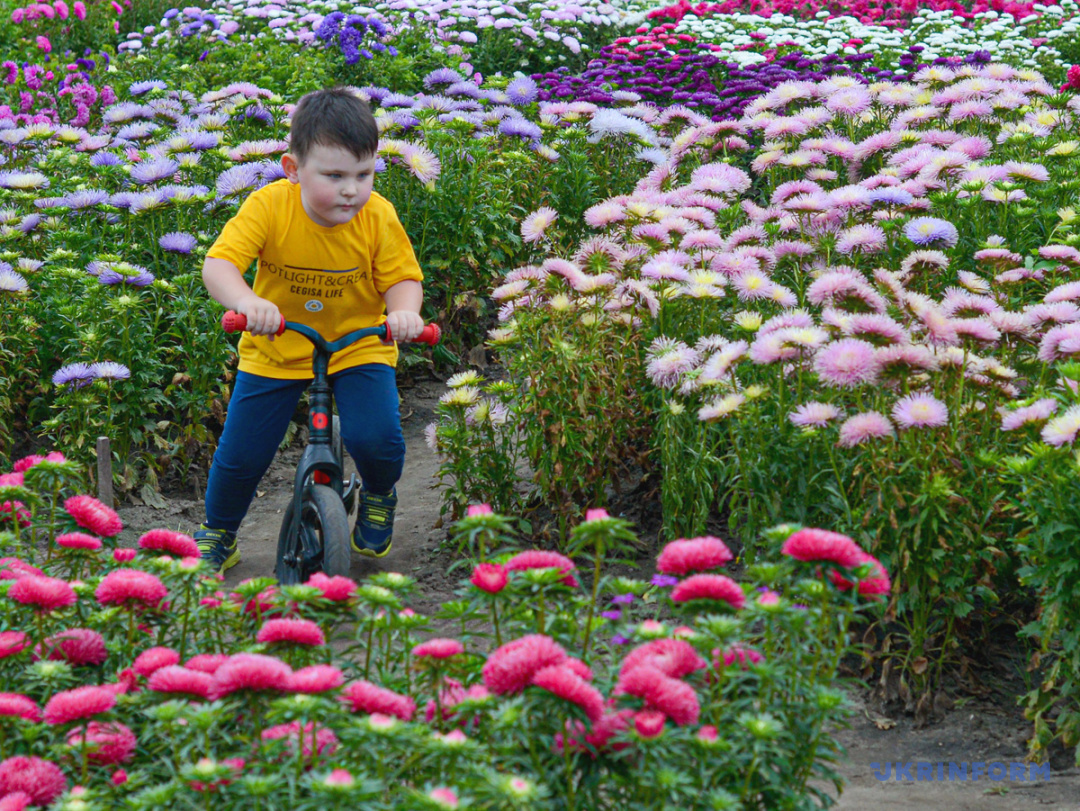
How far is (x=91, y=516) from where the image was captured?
254 cm

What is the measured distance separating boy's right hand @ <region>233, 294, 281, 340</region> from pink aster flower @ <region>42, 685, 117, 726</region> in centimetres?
147

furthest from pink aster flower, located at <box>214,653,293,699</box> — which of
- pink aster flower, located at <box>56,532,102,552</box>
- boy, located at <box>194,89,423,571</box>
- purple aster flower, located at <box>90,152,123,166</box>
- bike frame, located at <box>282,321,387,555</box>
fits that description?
purple aster flower, located at <box>90,152,123,166</box>

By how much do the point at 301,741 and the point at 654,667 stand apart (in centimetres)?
53

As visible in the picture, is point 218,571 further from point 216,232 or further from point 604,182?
point 604,182

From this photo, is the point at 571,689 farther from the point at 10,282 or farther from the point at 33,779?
the point at 10,282

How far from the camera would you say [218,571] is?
391cm

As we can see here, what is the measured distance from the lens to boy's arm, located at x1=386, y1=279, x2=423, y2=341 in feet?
11.1

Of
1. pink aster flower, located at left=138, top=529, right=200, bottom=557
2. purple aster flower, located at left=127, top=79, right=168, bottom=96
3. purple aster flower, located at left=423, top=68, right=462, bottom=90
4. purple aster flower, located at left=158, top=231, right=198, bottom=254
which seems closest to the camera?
pink aster flower, located at left=138, top=529, right=200, bottom=557

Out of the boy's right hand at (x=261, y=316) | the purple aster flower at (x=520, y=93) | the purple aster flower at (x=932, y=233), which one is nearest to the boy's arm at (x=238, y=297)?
the boy's right hand at (x=261, y=316)

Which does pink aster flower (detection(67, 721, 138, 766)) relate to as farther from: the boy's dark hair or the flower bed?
the boy's dark hair

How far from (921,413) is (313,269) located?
1890 millimetres

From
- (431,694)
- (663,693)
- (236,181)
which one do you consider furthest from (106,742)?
(236,181)

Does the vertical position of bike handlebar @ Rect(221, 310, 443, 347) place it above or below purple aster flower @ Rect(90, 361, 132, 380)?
above

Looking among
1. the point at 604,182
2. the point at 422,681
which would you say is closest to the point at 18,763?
the point at 422,681
